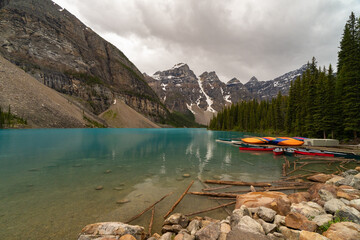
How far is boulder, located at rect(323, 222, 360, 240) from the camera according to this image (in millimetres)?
4156

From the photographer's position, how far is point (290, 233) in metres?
4.89

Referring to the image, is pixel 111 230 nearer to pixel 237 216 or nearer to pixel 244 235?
Answer: pixel 244 235

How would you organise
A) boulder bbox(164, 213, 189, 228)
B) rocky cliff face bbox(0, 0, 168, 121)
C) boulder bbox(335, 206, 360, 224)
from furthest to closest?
rocky cliff face bbox(0, 0, 168, 121) → boulder bbox(164, 213, 189, 228) → boulder bbox(335, 206, 360, 224)

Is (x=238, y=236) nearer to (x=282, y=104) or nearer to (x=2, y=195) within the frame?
(x=2, y=195)

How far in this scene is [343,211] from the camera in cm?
545

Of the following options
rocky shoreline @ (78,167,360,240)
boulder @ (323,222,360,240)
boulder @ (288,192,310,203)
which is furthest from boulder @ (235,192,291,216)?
boulder @ (323,222,360,240)

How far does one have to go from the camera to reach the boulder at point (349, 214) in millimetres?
5133

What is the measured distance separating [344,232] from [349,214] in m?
1.54

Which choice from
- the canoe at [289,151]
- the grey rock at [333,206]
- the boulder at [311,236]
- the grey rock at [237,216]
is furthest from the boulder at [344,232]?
the canoe at [289,151]

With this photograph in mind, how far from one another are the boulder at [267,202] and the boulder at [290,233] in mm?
1888

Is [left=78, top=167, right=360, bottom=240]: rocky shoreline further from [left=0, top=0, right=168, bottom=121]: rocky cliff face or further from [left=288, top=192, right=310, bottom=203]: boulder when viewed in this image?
[left=0, top=0, right=168, bottom=121]: rocky cliff face

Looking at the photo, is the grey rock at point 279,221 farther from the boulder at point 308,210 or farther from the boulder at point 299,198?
the boulder at point 299,198

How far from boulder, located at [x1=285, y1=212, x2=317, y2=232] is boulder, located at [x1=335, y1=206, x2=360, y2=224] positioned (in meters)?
1.32

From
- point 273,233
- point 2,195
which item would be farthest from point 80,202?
point 273,233
